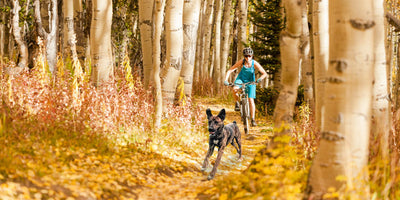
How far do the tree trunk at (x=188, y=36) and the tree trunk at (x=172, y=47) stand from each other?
51cm

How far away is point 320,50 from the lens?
18.1 feet

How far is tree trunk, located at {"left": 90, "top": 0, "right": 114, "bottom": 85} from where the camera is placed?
6.64m

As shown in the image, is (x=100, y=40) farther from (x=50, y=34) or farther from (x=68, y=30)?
(x=50, y=34)

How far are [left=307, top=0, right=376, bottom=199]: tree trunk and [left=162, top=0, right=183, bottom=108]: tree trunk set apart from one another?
14.4ft

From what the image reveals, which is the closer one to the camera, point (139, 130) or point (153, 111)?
point (139, 130)

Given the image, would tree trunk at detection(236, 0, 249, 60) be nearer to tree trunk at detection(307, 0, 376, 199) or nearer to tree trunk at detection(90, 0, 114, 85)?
tree trunk at detection(90, 0, 114, 85)

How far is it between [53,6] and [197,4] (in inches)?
189

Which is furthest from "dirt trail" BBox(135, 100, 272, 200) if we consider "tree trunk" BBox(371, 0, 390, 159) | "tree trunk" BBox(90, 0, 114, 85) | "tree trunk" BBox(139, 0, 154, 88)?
"tree trunk" BBox(90, 0, 114, 85)

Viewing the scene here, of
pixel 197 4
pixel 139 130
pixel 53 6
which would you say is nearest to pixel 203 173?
pixel 139 130

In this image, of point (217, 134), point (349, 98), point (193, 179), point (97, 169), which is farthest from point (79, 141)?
point (349, 98)

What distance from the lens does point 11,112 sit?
16.3 ft

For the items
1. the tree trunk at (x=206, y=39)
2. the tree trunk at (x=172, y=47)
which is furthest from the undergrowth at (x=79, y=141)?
the tree trunk at (x=206, y=39)

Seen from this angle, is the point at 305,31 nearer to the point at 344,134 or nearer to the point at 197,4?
the point at 197,4

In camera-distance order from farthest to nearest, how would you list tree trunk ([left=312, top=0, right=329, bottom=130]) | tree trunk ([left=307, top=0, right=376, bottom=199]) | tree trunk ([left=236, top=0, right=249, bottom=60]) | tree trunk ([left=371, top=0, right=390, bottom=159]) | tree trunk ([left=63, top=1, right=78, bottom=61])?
tree trunk ([left=236, top=0, right=249, bottom=60]) < tree trunk ([left=63, top=1, right=78, bottom=61]) < tree trunk ([left=312, top=0, right=329, bottom=130]) < tree trunk ([left=371, top=0, right=390, bottom=159]) < tree trunk ([left=307, top=0, right=376, bottom=199])
